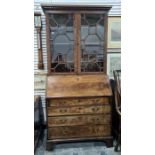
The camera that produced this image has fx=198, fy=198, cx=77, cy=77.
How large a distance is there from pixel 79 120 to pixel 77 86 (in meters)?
0.42

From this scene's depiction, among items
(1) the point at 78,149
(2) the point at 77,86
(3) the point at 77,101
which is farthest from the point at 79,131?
(2) the point at 77,86

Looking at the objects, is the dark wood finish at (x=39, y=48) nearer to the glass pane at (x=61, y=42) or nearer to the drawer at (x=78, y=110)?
the glass pane at (x=61, y=42)

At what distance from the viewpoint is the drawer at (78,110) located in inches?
93.8

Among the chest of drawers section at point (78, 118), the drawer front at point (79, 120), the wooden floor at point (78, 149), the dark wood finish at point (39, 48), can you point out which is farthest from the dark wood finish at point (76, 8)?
the wooden floor at point (78, 149)

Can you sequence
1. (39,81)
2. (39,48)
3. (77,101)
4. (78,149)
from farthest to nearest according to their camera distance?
(39,81) < (39,48) < (78,149) < (77,101)

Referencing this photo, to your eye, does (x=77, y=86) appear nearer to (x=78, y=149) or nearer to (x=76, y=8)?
(x=78, y=149)

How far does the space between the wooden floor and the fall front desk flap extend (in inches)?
27.8

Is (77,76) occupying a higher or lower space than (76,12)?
lower

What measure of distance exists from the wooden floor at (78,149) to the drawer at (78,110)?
49 cm

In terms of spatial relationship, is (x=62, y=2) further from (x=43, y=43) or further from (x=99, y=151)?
(x=99, y=151)

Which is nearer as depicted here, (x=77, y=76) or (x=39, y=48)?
(x=77, y=76)

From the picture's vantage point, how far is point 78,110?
7.95 ft
